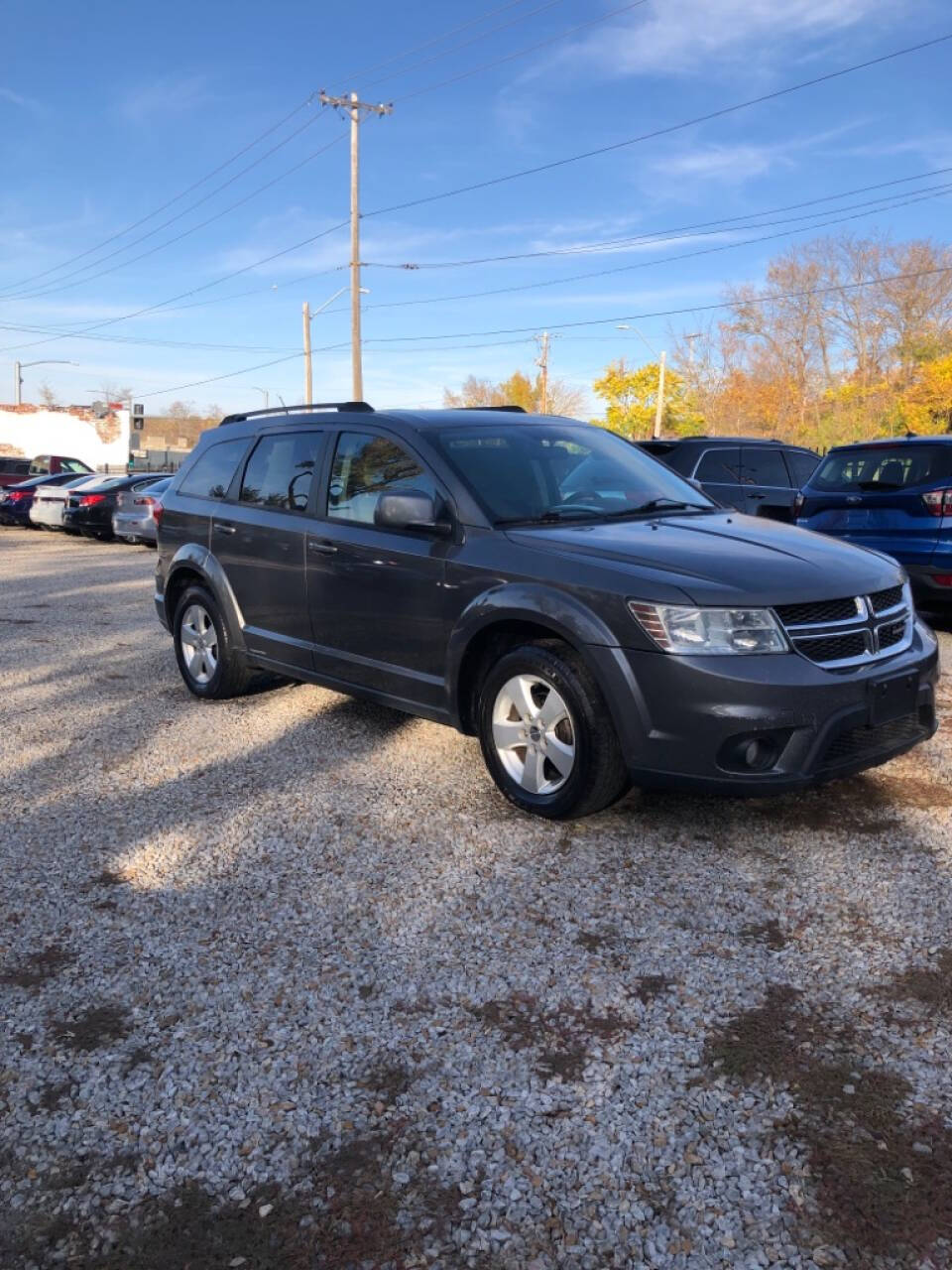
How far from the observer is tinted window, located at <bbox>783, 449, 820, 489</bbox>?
12.2m

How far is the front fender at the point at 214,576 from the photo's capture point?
595 cm

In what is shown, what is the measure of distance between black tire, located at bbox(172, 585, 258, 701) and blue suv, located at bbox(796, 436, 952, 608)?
4.78 m

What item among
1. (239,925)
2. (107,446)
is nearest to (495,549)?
(239,925)

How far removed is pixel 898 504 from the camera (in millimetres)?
8016

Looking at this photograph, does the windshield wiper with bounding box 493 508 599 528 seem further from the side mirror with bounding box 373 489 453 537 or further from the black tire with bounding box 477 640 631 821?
the black tire with bounding box 477 640 631 821

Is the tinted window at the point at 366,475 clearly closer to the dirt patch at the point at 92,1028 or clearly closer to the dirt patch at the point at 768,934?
the dirt patch at the point at 768,934

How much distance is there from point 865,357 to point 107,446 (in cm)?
5073

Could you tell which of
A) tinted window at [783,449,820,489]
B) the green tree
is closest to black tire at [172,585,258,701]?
tinted window at [783,449,820,489]

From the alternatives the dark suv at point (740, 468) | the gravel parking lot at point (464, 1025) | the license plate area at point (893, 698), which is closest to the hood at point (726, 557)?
the license plate area at point (893, 698)

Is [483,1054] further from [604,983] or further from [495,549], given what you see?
[495,549]

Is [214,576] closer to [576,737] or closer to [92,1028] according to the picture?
[576,737]

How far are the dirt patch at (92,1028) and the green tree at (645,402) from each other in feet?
191

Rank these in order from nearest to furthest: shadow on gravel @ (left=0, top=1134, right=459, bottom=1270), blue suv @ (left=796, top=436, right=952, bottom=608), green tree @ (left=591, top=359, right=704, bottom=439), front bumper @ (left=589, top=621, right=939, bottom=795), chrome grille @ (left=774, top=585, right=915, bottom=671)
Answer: shadow on gravel @ (left=0, top=1134, right=459, bottom=1270), front bumper @ (left=589, top=621, right=939, bottom=795), chrome grille @ (left=774, top=585, right=915, bottom=671), blue suv @ (left=796, top=436, right=952, bottom=608), green tree @ (left=591, top=359, right=704, bottom=439)

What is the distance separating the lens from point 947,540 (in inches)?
303
